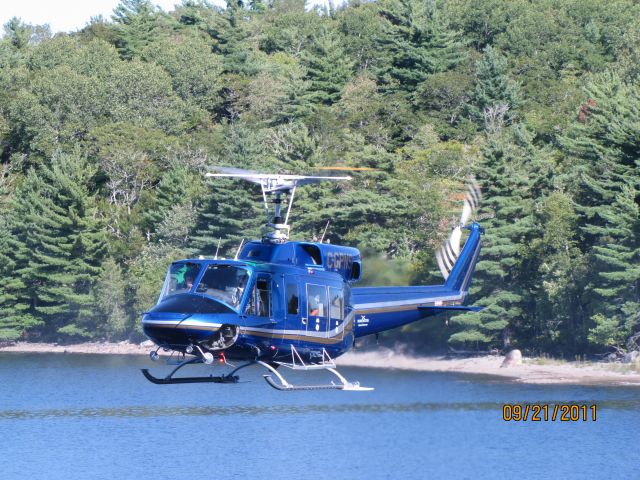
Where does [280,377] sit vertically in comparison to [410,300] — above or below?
below

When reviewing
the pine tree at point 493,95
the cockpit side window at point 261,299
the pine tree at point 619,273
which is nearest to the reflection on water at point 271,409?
the pine tree at point 619,273

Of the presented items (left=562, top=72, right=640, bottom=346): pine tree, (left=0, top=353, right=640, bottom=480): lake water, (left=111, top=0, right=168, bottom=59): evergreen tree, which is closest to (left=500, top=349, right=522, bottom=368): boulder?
(left=0, top=353, right=640, bottom=480): lake water

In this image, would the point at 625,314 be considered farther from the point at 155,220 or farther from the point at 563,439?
the point at 155,220

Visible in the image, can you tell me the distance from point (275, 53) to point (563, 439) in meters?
89.2

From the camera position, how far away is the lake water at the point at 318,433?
1961 inches

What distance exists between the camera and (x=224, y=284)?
27609 millimetres

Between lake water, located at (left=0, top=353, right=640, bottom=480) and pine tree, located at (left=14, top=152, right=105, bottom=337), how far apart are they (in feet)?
46.9

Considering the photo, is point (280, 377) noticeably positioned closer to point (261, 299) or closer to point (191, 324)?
point (261, 299)

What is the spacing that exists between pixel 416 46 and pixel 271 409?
59.1m

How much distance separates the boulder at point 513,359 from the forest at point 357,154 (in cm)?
161

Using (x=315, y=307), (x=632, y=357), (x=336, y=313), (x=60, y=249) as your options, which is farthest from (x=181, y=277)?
(x=60, y=249)

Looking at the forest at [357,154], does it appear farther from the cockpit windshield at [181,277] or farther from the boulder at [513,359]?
the cockpit windshield at [181,277]

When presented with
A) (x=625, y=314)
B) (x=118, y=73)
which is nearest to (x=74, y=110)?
(x=118, y=73)

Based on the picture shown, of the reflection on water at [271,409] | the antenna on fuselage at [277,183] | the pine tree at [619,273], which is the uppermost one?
the antenna on fuselage at [277,183]
